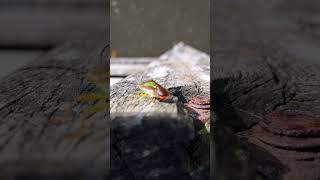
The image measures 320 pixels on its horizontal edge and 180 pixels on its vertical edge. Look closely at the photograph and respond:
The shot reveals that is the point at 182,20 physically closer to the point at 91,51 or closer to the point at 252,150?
the point at 91,51

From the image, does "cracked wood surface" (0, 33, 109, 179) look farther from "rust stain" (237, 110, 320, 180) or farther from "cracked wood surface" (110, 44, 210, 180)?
"rust stain" (237, 110, 320, 180)

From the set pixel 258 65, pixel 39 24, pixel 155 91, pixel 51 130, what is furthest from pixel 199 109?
pixel 39 24

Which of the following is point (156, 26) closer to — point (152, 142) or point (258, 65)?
point (258, 65)

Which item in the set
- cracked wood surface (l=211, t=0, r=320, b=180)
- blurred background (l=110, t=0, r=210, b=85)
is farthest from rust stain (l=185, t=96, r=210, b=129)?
blurred background (l=110, t=0, r=210, b=85)

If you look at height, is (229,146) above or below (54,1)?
below

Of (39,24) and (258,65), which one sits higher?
(39,24)

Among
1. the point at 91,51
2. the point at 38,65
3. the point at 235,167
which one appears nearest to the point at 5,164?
the point at 235,167
